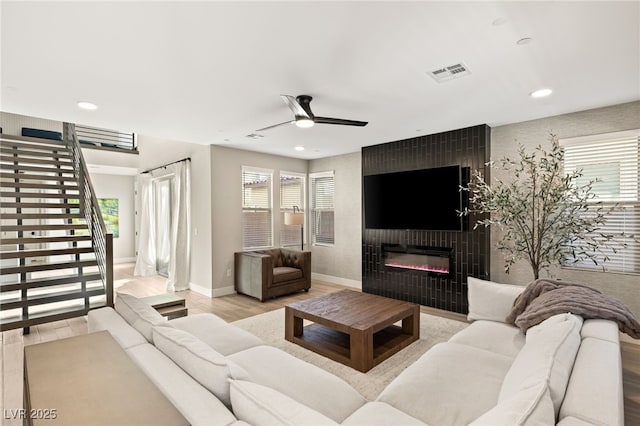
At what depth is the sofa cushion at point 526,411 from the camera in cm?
94

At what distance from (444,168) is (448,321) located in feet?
7.00

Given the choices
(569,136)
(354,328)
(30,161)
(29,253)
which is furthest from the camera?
(30,161)

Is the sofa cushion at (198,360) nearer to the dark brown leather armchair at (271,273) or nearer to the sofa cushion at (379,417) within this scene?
the sofa cushion at (379,417)

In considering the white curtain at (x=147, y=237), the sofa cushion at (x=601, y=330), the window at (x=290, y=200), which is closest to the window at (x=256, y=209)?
the window at (x=290, y=200)

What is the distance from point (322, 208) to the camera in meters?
6.91

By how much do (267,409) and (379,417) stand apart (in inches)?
27.8

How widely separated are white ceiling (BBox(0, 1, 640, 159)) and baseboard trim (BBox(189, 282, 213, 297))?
293cm

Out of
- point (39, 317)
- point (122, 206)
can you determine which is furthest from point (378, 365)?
point (122, 206)

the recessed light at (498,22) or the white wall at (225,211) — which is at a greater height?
the recessed light at (498,22)

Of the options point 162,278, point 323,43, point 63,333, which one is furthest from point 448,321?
point 162,278

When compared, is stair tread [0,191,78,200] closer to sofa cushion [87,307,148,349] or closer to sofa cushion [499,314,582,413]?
sofa cushion [87,307,148,349]

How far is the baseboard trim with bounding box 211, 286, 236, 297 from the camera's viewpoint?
214 inches

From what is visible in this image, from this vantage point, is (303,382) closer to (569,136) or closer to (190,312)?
(190,312)

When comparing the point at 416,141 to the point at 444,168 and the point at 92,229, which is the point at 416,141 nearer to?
the point at 444,168
